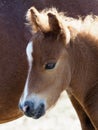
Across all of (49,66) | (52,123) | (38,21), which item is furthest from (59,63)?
(52,123)

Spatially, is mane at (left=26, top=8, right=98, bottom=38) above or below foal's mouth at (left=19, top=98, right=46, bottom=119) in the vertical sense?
above

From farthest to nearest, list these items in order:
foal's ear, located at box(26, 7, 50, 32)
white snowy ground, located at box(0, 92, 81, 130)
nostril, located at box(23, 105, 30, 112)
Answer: white snowy ground, located at box(0, 92, 81, 130) < foal's ear, located at box(26, 7, 50, 32) < nostril, located at box(23, 105, 30, 112)

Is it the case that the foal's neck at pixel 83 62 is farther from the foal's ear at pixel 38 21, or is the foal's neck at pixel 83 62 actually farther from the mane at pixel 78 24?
the foal's ear at pixel 38 21

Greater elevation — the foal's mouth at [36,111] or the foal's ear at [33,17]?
the foal's ear at [33,17]

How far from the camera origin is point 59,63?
4484 millimetres

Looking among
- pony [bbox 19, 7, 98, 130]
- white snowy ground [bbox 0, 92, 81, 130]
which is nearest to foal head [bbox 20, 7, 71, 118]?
pony [bbox 19, 7, 98, 130]

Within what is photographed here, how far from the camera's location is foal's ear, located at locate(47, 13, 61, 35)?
4431mm

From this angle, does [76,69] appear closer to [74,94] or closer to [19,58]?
[74,94]

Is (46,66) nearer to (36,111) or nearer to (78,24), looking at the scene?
(36,111)

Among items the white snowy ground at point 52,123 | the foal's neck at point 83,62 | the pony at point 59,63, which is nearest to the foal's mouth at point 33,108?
the pony at point 59,63

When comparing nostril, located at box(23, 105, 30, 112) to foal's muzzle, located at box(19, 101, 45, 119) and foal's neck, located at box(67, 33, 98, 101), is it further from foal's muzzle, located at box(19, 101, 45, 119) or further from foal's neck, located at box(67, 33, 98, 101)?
foal's neck, located at box(67, 33, 98, 101)

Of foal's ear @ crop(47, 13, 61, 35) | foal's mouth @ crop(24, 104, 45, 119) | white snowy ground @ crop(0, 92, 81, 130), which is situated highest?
foal's ear @ crop(47, 13, 61, 35)

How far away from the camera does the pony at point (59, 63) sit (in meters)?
4.43

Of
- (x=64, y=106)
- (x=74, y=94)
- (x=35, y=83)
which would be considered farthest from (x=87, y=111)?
(x=64, y=106)
